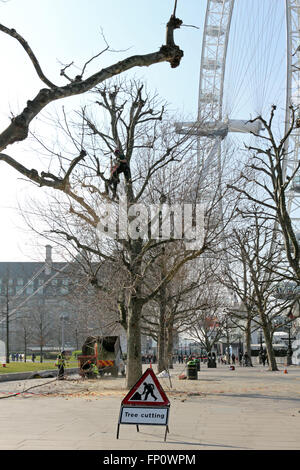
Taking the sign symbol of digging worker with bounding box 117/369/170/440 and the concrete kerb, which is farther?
the concrete kerb

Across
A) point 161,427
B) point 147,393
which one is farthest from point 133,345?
point 147,393

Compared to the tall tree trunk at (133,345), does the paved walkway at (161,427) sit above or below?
below

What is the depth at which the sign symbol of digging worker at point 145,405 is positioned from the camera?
355 inches

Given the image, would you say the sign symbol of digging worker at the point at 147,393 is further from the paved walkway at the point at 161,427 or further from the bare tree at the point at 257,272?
the bare tree at the point at 257,272

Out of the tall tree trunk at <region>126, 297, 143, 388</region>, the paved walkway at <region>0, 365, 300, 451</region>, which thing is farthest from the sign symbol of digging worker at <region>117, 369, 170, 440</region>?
the tall tree trunk at <region>126, 297, 143, 388</region>

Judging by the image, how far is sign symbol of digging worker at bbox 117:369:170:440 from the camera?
29.6ft

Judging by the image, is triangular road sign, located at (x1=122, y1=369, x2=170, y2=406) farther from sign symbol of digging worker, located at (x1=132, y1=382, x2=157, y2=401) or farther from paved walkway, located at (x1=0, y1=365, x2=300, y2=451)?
paved walkway, located at (x1=0, y1=365, x2=300, y2=451)

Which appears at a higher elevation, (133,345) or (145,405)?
(133,345)

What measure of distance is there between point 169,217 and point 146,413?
12.9 m

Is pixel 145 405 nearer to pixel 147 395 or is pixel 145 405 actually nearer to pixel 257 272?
pixel 147 395

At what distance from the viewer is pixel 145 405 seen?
911 centimetres

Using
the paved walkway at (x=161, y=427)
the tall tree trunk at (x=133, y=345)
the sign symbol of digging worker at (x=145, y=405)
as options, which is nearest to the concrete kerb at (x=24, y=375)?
the tall tree trunk at (x=133, y=345)

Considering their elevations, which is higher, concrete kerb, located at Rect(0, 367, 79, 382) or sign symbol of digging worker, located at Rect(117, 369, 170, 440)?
sign symbol of digging worker, located at Rect(117, 369, 170, 440)
